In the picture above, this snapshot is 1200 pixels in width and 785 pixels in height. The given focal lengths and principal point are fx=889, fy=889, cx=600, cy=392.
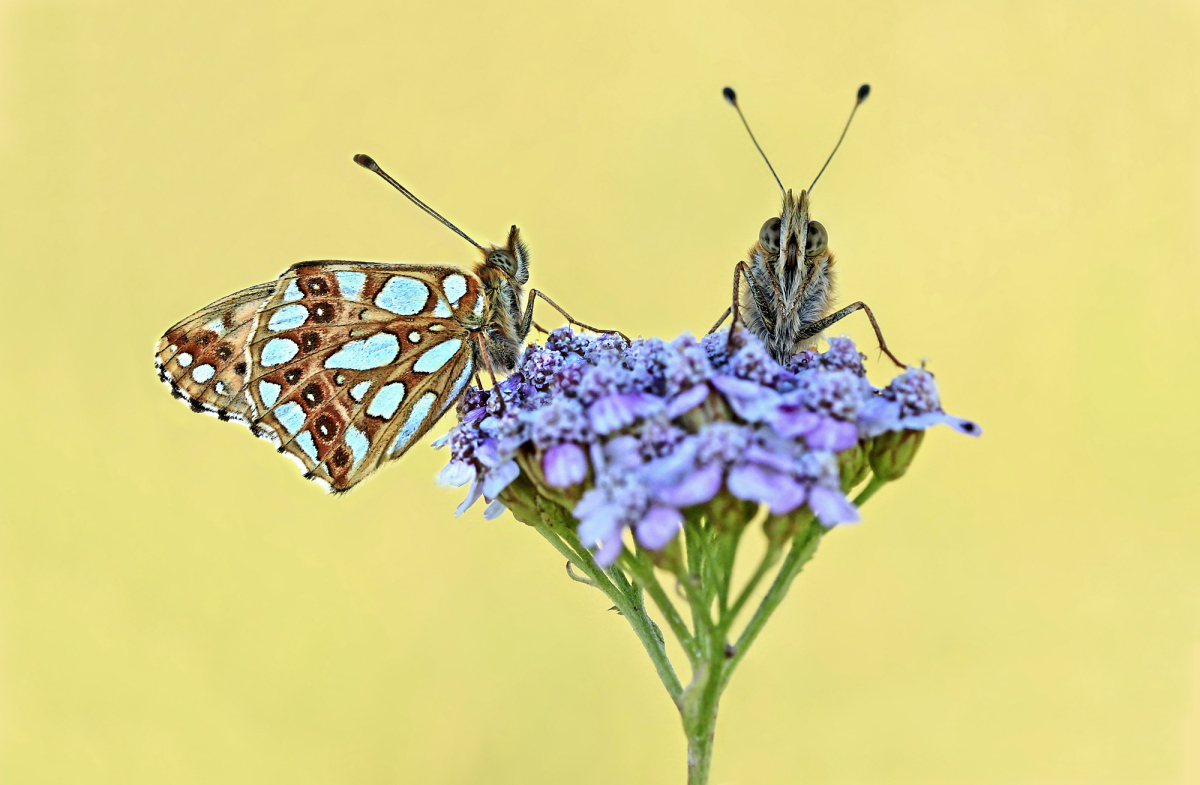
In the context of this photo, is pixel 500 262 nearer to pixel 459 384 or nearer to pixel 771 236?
pixel 459 384

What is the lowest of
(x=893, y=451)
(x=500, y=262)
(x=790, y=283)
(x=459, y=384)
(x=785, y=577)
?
(x=785, y=577)

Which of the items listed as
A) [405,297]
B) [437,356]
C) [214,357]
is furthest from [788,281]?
[214,357]

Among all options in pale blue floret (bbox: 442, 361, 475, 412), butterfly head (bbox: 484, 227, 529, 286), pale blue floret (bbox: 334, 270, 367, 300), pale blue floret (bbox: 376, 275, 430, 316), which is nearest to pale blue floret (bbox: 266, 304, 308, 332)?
pale blue floret (bbox: 334, 270, 367, 300)

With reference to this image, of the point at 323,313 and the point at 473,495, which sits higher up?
the point at 323,313

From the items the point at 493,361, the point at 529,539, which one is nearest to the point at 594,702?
the point at 529,539

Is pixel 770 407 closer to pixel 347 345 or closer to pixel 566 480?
pixel 566 480

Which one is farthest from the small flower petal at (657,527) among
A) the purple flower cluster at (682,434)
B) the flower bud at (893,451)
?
the flower bud at (893,451)
